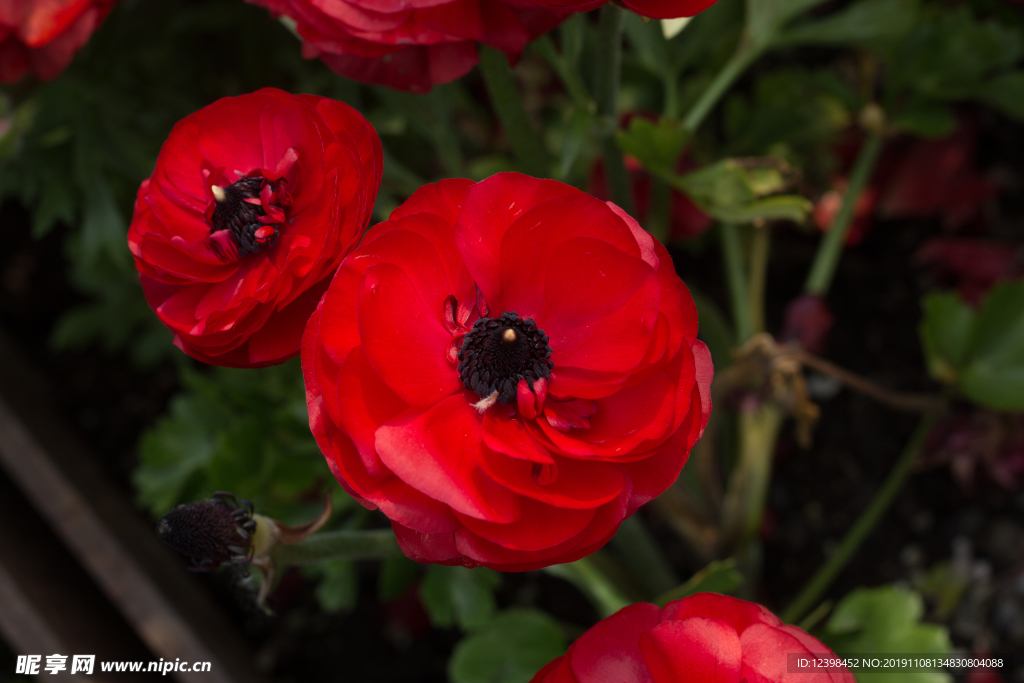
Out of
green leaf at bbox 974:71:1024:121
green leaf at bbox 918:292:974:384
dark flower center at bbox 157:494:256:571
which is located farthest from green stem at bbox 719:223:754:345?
dark flower center at bbox 157:494:256:571

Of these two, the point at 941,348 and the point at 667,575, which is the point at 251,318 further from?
the point at 941,348

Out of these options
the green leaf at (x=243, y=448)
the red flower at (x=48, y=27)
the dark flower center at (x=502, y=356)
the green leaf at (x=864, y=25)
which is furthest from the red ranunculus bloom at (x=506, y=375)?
the green leaf at (x=864, y=25)

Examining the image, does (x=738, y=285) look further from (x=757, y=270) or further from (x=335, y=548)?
(x=335, y=548)

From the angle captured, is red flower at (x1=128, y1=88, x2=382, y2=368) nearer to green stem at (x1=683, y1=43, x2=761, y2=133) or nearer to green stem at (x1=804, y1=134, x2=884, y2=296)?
green stem at (x1=683, y1=43, x2=761, y2=133)

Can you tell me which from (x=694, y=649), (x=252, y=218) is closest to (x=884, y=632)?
(x=694, y=649)

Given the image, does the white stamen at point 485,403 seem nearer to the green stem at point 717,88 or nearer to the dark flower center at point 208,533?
the dark flower center at point 208,533
